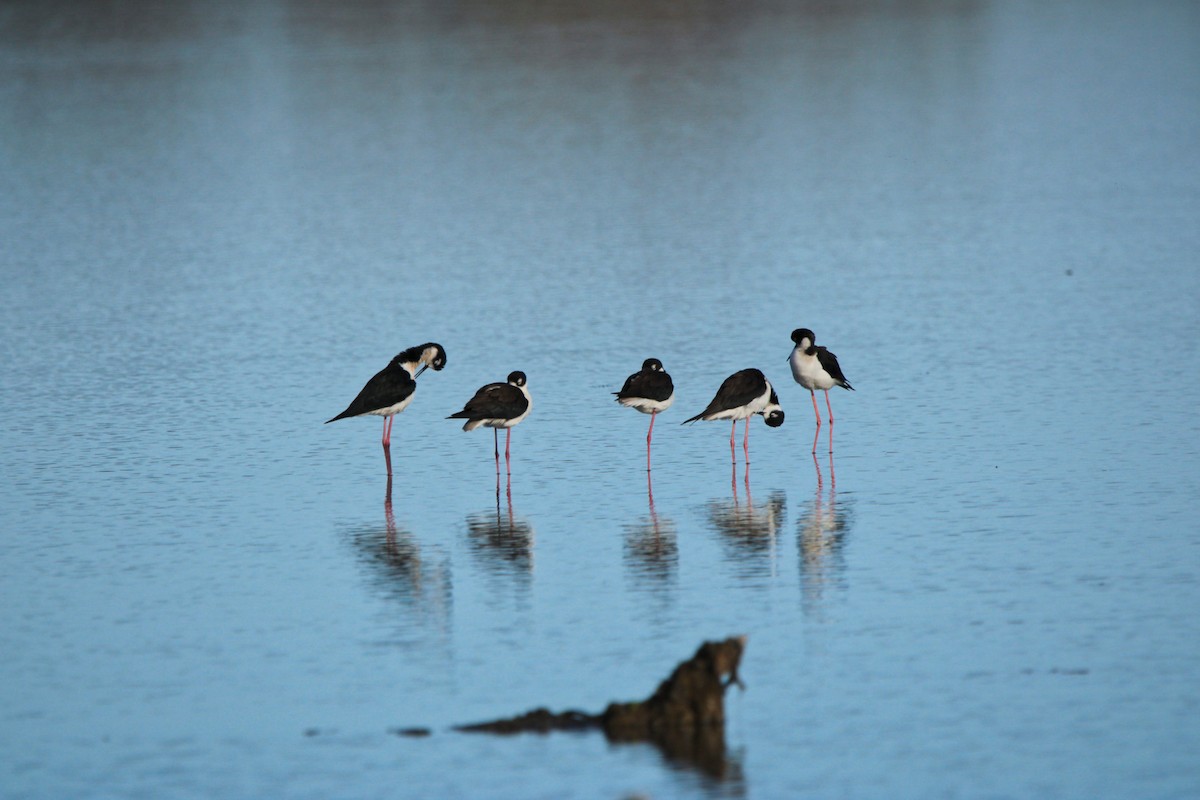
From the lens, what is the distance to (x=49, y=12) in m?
93.4

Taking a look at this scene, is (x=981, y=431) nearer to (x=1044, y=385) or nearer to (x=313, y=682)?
(x=1044, y=385)

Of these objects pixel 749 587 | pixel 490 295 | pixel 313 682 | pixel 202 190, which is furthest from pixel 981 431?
pixel 202 190

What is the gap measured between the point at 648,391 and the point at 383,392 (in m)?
2.54

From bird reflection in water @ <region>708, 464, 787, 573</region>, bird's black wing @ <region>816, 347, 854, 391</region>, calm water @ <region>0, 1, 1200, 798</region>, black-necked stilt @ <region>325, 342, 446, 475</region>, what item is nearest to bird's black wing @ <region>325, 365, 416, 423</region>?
black-necked stilt @ <region>325, 342, 446, 475</region>

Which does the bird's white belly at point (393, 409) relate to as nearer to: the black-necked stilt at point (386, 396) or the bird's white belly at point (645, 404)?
the black-necked stilt at point (386, 396)

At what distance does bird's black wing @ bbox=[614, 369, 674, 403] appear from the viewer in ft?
60.9

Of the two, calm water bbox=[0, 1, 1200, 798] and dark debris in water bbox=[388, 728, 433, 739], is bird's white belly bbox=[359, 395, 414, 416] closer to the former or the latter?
calm water bbox=[0, 1, 1200, 798]

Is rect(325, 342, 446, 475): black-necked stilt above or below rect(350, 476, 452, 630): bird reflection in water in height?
above

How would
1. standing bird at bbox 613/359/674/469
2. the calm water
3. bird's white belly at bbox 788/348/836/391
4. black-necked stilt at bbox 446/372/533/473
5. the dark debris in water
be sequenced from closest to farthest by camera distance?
the dark debris in water
the calm water
black-necked stilt at bbox 446/372/533/473
standing bird at bbox 613/359/674/469
bird's white belly at bbox 788/348/836/391

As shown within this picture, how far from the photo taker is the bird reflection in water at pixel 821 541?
45.9ft

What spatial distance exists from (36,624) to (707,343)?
1265 cm

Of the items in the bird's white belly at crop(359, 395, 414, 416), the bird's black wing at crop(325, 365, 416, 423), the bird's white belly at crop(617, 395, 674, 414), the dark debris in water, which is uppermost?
the bird's black wing at crop(325, 365, 416, 423)

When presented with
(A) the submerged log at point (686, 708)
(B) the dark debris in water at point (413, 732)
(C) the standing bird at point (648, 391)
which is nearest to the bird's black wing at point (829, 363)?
(C) the standing bird at point (648, 391)

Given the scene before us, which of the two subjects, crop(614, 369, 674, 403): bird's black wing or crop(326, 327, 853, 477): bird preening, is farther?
crop(614, 369, 674, 403): bird's black wing
